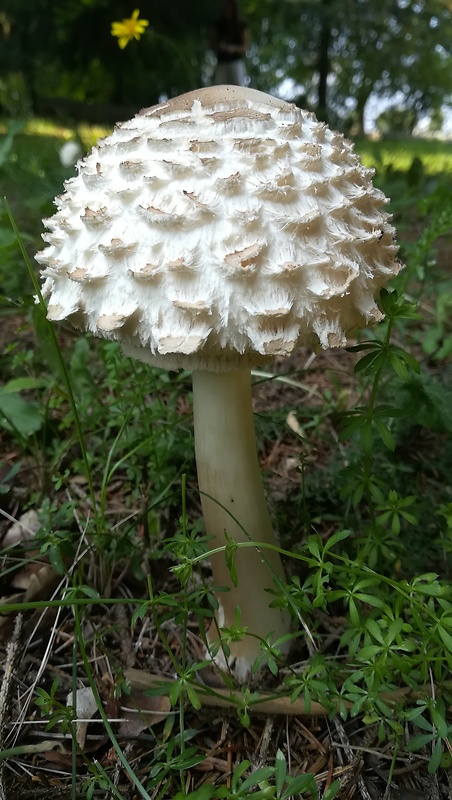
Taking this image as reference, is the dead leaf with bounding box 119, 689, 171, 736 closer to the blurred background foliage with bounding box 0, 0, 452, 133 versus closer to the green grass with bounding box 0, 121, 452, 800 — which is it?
the green grass with bounding box 0, 121, 452, 800

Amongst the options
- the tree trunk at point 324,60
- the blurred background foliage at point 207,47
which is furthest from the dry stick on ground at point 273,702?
the tree trunk at point 324,60

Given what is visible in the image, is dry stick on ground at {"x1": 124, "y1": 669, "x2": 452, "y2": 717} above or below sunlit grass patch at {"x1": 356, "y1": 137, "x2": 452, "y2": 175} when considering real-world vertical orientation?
below

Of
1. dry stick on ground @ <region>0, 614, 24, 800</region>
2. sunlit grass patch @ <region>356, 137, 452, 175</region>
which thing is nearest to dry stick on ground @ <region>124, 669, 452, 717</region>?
dry stick on ground @ <region>0, 614, 24, 800</region>

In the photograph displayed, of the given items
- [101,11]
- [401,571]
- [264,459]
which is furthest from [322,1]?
[401,571]

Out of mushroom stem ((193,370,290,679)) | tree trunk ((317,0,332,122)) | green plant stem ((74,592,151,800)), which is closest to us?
green plant stem ((74,592,151,800))

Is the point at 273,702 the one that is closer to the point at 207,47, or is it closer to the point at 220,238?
the point at 220,238

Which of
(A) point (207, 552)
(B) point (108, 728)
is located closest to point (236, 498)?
(A) point (207, 552)

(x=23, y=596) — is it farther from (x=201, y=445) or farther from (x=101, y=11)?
(x=101, y=11)
